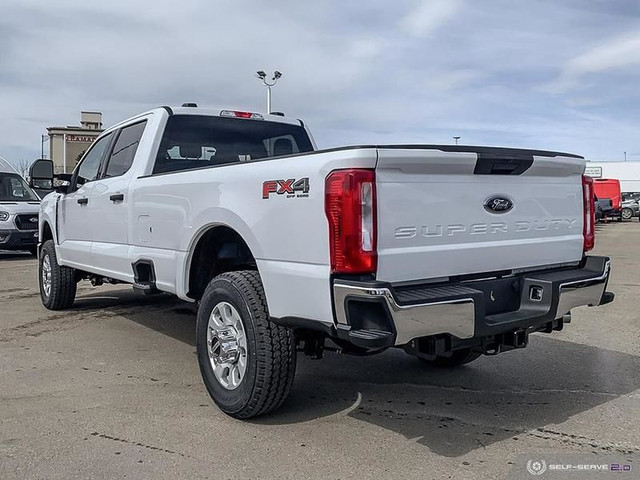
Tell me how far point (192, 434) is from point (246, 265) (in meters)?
1.18

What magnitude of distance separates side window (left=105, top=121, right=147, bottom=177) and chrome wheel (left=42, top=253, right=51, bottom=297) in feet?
6.96

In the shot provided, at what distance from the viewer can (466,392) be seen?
4.55 metres

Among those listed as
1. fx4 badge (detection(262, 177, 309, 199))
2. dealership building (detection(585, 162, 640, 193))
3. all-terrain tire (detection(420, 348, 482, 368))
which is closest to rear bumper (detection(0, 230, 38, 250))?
all-terrain tire (detection(420, 348, 482, 368))

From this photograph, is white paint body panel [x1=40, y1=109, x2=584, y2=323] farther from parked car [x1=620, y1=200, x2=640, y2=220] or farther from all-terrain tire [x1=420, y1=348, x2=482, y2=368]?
parked car [x1=620, y1=200, x2=640, y2=220]

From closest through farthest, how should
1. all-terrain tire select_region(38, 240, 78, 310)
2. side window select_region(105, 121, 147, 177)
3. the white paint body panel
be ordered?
the white paint body panel < side window select_region(105, 121, 147, 177) < all-terrain tire select_region(38, 240, 78, 310)

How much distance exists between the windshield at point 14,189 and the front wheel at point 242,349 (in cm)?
1244

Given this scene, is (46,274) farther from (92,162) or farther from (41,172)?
(92,162)

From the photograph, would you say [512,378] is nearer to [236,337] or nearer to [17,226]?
[236,337]

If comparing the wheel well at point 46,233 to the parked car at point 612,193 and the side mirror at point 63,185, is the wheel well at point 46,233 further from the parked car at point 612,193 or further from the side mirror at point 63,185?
the parked car at point 612,193

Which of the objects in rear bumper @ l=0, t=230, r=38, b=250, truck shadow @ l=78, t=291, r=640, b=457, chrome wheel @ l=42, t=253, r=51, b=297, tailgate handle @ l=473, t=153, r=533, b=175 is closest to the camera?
tailgate handle @ l=473, t=153, r=533, b=175

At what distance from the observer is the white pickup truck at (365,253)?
3.18m

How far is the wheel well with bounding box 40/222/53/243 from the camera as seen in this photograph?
7.65 m

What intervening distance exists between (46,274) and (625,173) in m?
64.7

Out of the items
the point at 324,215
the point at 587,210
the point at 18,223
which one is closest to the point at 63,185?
the point at 324,215
